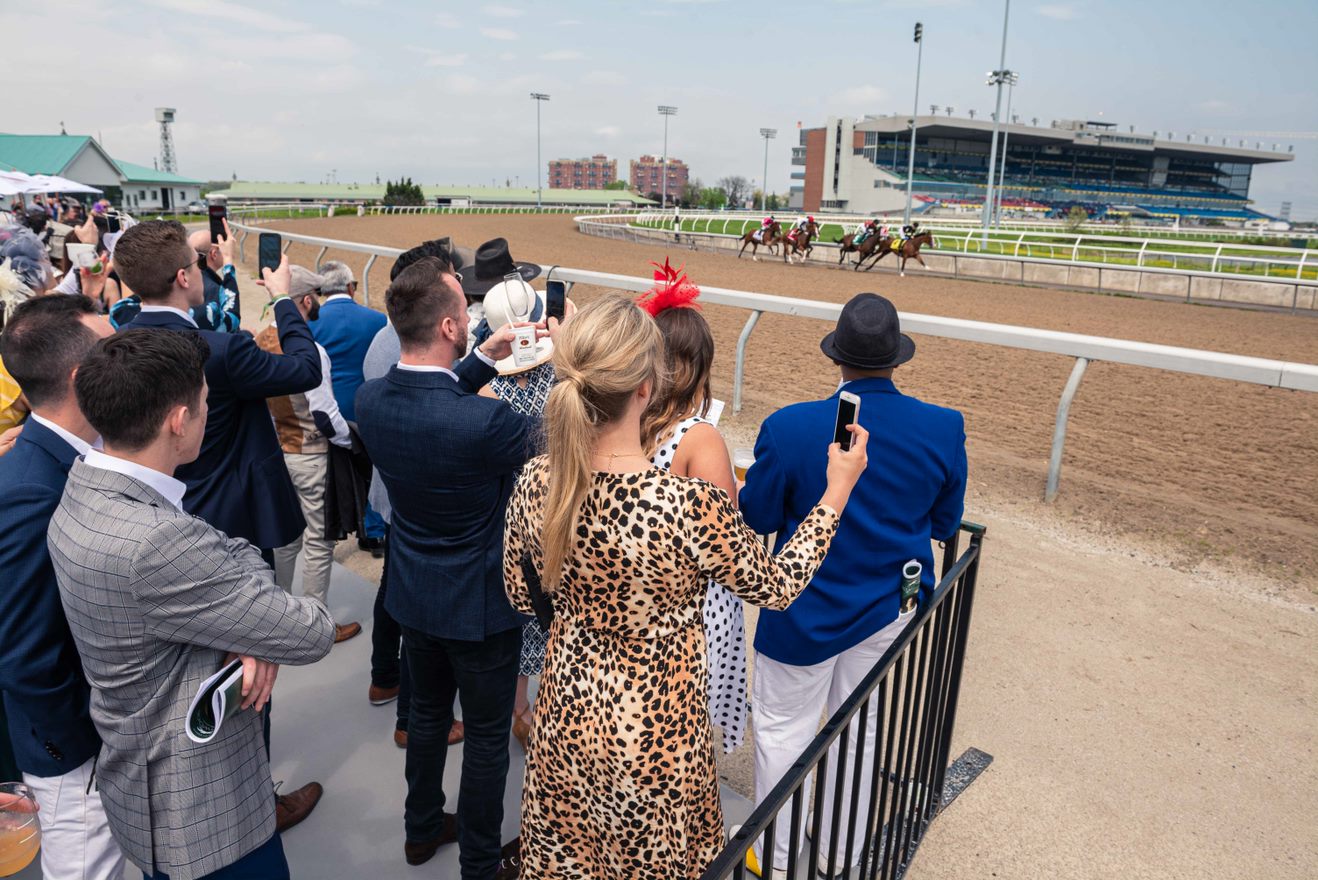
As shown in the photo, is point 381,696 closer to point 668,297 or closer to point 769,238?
point 668,297

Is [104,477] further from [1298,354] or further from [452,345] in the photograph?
[1298,354]

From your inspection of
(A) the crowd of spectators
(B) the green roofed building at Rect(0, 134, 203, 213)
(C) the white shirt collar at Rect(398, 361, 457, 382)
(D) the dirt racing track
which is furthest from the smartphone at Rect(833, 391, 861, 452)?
(B) the green roofed building at Rect(0, 134, 203, 213)

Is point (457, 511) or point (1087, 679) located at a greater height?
point (457, 511)

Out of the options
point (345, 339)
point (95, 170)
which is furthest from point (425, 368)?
point (95, 170)

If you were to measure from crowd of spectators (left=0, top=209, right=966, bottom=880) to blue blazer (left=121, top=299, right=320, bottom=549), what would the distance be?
0.01m

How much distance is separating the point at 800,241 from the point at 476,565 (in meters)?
23.3

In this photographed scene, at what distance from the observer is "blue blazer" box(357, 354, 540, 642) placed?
2137 mm

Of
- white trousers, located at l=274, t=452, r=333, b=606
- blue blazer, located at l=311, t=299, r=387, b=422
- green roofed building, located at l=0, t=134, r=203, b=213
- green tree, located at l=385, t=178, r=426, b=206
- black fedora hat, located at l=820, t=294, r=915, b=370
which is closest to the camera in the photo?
black fedora hat, located at l=820, t=294, r=915, b=370

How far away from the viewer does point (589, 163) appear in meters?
199

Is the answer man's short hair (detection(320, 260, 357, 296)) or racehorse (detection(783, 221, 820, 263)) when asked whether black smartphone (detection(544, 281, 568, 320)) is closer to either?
man's short hair (detection(320, 260, 357, 296))

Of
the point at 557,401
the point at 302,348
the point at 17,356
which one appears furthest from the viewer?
the point at 302,348

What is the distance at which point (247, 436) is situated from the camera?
2.79 m

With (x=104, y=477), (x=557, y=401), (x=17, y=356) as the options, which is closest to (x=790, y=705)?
(x=557, y=401)

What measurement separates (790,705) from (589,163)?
209 m
